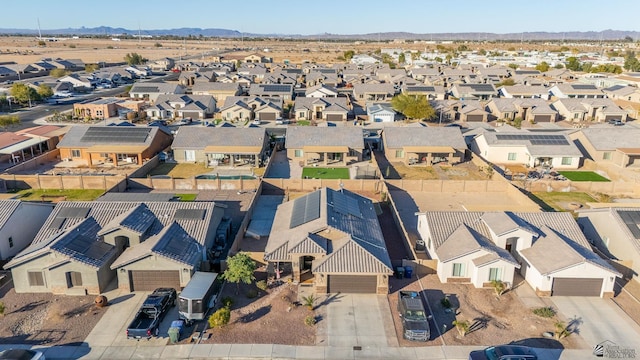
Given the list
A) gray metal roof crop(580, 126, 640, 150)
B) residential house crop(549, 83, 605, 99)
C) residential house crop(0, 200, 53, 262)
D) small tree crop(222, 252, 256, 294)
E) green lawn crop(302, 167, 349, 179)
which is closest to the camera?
small tree crop(222, 252, 256, 294)

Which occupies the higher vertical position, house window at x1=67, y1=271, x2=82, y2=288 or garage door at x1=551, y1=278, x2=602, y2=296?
house window at x1=67, y1=271, x2=82, y2=288

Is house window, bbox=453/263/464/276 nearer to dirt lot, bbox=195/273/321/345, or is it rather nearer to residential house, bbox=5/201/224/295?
dirt lot, bbox=195/273/321/345

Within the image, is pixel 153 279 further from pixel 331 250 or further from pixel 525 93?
pixel 525 93

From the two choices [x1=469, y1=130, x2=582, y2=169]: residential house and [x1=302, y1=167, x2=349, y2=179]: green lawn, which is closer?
[x1=302, y1=167, x2=349, y2=179]: green lawn

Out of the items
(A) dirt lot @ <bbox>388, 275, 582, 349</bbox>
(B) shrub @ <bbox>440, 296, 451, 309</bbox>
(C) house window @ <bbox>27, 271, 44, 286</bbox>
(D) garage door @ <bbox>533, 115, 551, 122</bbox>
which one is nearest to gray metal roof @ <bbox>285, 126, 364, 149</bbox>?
(A) dirt lot @ <bbox>388, 275, 582, 349</bbox>

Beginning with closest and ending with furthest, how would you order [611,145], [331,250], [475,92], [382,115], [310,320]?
[310,320] < [331,250] < [611,145] < [382,115] < [475,92]

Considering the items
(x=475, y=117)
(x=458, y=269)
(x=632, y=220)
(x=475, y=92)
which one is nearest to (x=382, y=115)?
(x=475, y=117)

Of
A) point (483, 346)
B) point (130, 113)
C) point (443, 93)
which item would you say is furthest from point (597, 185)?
point (130, 113)
